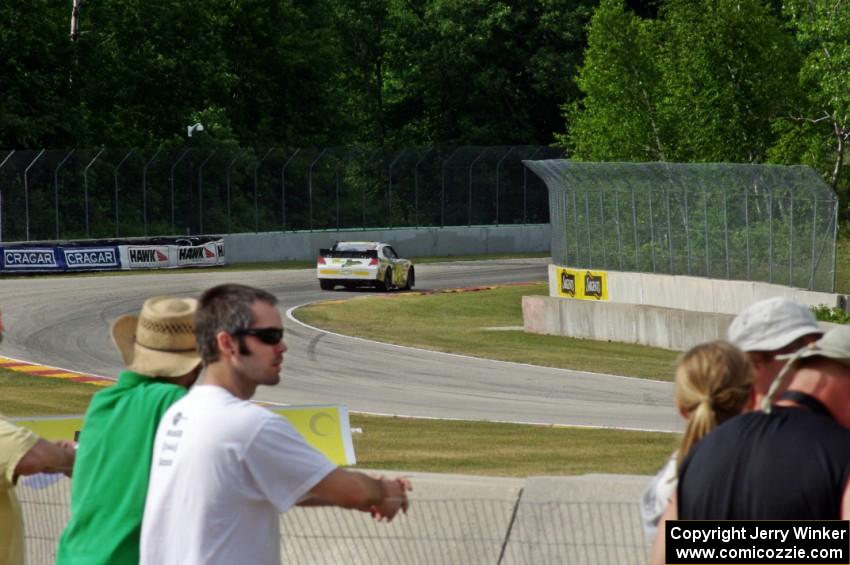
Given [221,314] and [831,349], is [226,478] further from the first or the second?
[831,349]

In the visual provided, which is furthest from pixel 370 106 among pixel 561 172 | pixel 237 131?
pixel 561 172

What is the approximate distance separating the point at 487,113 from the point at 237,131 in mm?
16587

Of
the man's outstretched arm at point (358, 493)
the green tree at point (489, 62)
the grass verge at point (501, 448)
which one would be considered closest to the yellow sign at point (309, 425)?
the man's outstretched arm at point (358, 493)

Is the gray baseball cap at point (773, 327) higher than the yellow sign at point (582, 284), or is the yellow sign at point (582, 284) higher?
the gray baseball cap at point (773, 327)

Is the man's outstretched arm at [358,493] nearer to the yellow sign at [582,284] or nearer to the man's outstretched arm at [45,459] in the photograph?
the man's outstretched arm at [45,459]

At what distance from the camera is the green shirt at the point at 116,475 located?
458 cm

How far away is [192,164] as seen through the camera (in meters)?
50.0

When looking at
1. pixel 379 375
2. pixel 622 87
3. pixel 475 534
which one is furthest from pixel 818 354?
pixel 622 87

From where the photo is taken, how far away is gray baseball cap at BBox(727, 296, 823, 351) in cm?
427

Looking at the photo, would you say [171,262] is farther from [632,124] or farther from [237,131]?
[237,131]

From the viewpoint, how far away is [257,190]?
52.4 m

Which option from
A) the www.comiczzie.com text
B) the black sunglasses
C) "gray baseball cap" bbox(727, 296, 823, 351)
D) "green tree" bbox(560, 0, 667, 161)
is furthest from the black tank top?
"green tree" bbox(560, 0, 667, 161)

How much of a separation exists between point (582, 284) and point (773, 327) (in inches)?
1114

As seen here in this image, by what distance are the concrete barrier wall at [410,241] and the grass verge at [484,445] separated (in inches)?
1211
